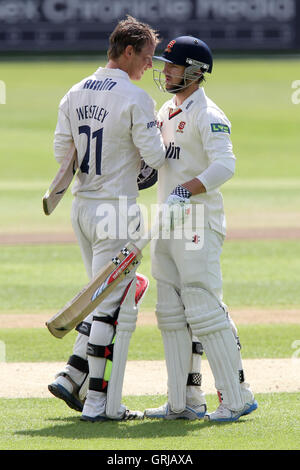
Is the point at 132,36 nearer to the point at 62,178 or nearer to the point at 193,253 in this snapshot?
the point at 62,178

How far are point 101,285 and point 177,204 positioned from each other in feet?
1.93

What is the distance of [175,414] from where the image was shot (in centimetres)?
536

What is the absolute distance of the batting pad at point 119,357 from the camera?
5.18 meters

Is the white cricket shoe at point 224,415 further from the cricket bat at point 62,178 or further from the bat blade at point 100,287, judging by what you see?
the cricket bat at point 62,178

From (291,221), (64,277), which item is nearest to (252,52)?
(291,221)

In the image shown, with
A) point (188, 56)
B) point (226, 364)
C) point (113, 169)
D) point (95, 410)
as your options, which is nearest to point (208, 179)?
point (113, 169)

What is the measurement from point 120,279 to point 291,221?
9.66 meters

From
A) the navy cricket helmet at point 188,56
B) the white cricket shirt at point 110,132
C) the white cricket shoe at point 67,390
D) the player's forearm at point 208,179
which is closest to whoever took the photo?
the player's forearm at point 208,179

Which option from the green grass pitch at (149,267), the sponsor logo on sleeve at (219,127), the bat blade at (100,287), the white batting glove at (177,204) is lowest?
the green grass pitch at (149,267)

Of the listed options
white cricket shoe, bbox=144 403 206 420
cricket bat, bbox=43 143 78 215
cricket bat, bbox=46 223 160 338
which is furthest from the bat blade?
white cricket shoe, bbox=144 403 206 420

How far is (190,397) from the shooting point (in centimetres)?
543

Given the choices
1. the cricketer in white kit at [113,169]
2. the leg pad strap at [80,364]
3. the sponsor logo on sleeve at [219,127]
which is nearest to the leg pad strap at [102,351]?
the cricketer in white kit at [113,169]

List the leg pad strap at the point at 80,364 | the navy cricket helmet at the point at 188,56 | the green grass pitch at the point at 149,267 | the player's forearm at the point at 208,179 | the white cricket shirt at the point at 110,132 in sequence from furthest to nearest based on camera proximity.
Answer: the leg pad strap at the point at 80,364 < the navy cricket helmet at the point at 188,56 < the white cricket shirt at the point at 110,132 < the player's forearm at the point at 208,179 < the green grass pitch at the point at 149,267

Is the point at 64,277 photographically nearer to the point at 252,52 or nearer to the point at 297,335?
the point at 297,335
